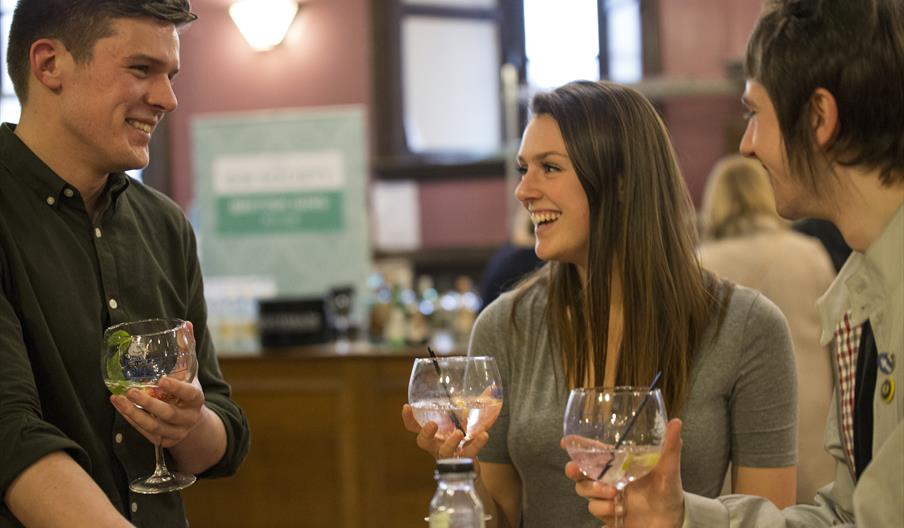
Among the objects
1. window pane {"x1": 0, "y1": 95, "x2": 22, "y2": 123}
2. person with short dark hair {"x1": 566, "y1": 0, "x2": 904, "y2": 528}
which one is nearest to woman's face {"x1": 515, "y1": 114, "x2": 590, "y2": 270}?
person with short dark hair {"x1": 566, "y1": 0, "x2": 904, "y2": 528}

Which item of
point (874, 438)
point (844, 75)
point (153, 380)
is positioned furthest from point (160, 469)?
point (844, 75)

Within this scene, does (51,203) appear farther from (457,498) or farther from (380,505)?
(380,505)

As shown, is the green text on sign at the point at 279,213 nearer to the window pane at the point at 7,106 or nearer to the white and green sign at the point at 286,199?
the white and green sign at the point at 286,199

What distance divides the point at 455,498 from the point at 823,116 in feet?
2.34

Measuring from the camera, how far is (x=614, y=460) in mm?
1527

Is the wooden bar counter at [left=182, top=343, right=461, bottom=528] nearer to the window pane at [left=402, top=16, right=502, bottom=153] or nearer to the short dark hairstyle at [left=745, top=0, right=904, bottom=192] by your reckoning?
the window pane at [left=402, top=16, right=502, bottom=153]

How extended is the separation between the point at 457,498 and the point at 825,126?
70cm

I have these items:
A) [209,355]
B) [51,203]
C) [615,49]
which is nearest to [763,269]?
[209,355]

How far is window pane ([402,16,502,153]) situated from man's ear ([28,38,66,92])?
15.9ft

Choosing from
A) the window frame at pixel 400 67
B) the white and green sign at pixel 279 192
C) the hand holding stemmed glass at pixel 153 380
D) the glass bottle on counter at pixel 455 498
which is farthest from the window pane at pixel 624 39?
the glass bottle on counter at pixel 455 498

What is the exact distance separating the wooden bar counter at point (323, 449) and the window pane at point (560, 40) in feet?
7.59

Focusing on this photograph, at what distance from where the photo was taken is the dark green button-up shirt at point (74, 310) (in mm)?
1756

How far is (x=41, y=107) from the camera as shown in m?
1.97

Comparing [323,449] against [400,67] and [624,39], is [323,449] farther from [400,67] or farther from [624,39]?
[624,39]
